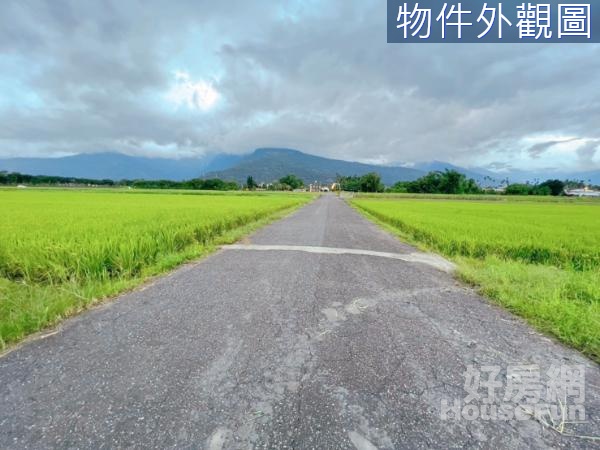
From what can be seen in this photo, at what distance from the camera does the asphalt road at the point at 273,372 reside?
1759mm

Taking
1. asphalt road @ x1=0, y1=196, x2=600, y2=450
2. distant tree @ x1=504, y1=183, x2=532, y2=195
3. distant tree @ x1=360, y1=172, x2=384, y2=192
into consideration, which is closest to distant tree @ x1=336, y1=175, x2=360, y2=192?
distant tree @ x1=360, y1=172, x2=384, y2=192

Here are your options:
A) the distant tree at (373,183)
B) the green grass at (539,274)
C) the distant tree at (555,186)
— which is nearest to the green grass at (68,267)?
the green grass at (539,274)

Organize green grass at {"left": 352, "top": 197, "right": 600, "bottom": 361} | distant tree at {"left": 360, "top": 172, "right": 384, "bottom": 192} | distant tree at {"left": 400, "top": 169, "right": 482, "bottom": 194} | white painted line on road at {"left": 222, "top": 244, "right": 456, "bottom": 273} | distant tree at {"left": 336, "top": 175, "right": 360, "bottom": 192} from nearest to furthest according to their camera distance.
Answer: green grass at {"left": 352, "top": 197, "right": 600, "bottom": 361}, white painted line on road at {"left": 222, "top": 244, "right": 456, "bottom": 273}, distant tree at {"left": 400, "top": 169, "right": 482, "bottom": 194}, distant tree at {"left": 360, "top": 172, "right": 384, "bottom": 192}, distant tree at {"left": 336, "top": 175, "right": 360, "bottom": 192}

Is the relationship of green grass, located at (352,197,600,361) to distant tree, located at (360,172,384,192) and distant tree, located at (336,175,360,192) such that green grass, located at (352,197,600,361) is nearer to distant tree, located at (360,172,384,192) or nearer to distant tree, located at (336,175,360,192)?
distant tree, located at (360,172,384,192)

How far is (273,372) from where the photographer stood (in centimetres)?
237

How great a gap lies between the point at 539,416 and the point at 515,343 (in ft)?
3.91

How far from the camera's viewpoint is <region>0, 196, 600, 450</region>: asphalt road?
1759mm

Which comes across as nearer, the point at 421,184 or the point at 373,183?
the point at 421,184

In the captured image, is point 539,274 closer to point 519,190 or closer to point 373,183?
point 373,183

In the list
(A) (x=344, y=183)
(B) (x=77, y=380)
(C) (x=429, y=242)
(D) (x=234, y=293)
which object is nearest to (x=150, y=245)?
(D) (x=234, y=293)

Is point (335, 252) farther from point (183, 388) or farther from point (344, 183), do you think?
point (344, 183)

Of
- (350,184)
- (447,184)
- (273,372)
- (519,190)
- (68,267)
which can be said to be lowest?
(273,372)

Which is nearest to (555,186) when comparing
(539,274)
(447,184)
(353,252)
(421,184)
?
(447,184)

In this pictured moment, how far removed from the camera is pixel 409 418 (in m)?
1.90
